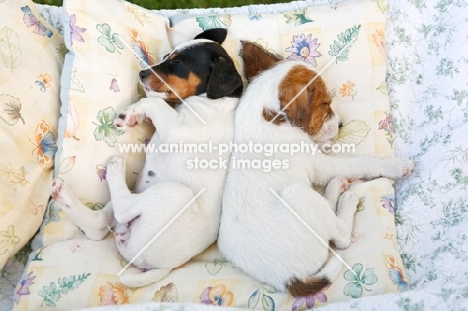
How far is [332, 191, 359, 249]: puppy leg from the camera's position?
73.5 inches

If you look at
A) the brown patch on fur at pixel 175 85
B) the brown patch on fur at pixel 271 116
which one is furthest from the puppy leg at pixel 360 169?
the brown patch on fur at pixel 175 85

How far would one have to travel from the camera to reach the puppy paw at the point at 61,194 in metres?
Answer: 1.88

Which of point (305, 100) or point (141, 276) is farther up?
point (305, 100)

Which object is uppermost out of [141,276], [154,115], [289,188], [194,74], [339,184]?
[194,74]

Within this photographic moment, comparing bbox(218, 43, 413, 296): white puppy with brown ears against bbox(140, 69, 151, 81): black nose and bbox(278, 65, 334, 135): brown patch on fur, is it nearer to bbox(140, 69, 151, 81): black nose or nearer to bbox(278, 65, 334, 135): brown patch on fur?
bbox(278, 65, 334, 135): brown patch on fur

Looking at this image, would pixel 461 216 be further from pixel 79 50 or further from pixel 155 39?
pixel 79 50

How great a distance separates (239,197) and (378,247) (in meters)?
0.54

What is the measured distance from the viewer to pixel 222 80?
2.03 metres

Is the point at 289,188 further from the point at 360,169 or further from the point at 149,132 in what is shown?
the point at 149,132

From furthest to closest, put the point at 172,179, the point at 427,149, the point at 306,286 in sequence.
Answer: the point at 427,149 < the point at 172,179 < the point at 306,286

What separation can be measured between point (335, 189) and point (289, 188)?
30 centimetres

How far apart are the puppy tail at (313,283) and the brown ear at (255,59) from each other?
0.87 meters

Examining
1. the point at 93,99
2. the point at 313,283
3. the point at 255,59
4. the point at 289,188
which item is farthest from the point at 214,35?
the point at 313,283

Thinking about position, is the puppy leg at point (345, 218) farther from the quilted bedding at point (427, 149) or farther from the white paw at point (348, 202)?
the quilted bedding at point (427, 149)
